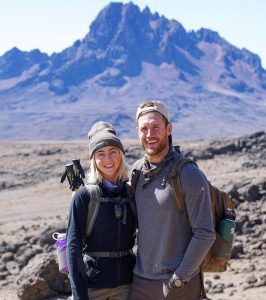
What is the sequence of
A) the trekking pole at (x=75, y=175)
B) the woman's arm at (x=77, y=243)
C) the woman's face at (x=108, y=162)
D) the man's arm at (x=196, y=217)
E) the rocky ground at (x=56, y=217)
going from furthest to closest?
the rocky ground at (x=56, y=217)
the trekking pole at (x=75, y=175)
the woman's face at (x=108, y=162)
the woman's arm at (x=77, y=243)
the man's arm at (x=196, y=217)

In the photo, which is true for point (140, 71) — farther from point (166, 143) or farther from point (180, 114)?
point (166, 143)

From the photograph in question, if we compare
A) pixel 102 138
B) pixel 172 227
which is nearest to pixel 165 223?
pixel 172 227

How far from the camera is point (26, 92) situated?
577 feet

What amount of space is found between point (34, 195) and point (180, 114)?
389 feet

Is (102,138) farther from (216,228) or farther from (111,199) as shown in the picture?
(216,228)

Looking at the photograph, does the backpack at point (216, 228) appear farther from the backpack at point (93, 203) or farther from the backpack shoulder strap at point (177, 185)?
the backpack at point (93, 203)

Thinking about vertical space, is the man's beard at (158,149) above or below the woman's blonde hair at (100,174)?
above

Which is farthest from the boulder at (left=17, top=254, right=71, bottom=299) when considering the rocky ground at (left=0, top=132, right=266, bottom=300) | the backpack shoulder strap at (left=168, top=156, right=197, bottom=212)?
Answer: the backpack shoulder strap at (left=168, top=156, right=197, bottom=212)

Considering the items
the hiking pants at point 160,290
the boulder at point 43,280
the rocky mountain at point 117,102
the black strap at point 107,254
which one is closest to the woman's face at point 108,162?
the black strap at point 107,254

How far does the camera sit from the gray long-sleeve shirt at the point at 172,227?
153 inches

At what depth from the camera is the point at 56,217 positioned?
21.1 m

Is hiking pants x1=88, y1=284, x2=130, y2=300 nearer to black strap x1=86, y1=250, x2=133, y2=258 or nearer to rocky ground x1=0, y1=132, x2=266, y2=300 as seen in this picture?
black strap x1=86, y1=250, x2=133, y2=258

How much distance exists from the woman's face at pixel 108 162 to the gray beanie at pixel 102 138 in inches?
1.1

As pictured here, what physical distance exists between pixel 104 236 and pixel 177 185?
23.4 inches
